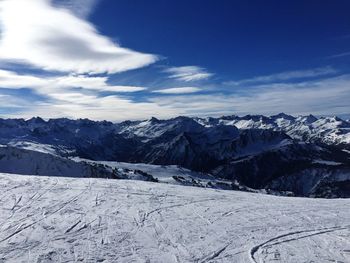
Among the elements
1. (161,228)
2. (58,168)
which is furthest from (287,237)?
(58,168)

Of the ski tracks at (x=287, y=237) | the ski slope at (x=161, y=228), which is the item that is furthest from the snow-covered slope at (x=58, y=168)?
the ski tracks at (x=287, y=237)

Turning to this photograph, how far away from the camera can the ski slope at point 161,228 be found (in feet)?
45.0

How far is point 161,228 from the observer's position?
55.6 feet

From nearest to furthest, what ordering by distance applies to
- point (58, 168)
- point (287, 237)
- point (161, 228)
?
point (287, 237) → point (161, 228) → point (58, 168)

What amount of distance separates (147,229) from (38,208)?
252 inches

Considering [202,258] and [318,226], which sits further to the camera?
[318,226]

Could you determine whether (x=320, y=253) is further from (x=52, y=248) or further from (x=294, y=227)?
(x=52, y=248)

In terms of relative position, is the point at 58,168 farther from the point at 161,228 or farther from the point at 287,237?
the point at 287,237

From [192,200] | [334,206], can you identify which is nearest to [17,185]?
[192,200]

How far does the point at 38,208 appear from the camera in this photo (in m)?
20.0

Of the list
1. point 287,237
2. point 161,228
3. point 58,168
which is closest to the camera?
point 287,237

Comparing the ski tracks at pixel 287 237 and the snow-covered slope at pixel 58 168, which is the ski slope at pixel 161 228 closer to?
the ski tracks at pixel 287 237

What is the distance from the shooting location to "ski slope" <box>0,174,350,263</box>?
45.0 ft

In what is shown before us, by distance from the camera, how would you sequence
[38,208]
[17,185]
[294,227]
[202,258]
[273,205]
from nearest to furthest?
[202,258], [294,227], [38,208], [273,205], [17,185]
